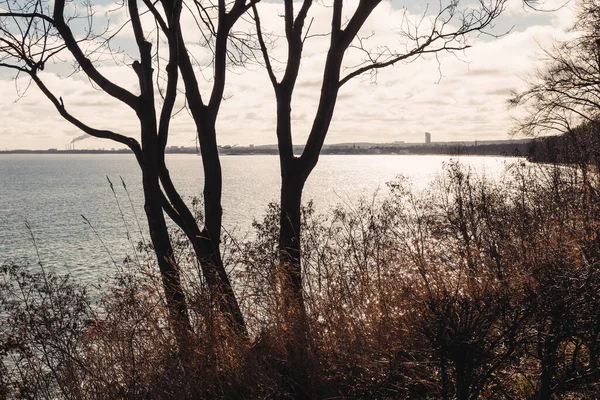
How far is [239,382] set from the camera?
189 inches

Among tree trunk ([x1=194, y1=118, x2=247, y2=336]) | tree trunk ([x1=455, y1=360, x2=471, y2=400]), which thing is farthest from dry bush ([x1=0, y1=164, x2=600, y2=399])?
tree trunk ([x1=194, y1=118, x2=247, y2=336])

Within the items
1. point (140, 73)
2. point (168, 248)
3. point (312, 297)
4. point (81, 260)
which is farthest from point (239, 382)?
point (81, 260)

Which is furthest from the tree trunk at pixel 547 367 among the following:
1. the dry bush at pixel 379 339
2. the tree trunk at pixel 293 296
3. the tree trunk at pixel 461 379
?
the tree trunk at pixel 293 296

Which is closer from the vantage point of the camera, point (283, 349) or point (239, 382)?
point (239, 382)

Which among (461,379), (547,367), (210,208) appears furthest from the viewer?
(210,208)

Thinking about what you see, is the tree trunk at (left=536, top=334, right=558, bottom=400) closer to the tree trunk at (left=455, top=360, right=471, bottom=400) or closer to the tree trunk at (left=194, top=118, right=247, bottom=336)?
the tree trunk at (left=455, top=360, right=471, bottom=400)

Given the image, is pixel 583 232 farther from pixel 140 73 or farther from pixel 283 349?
pixel 140 73

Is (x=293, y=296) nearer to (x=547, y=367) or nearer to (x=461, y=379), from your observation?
(x=461, y=379)

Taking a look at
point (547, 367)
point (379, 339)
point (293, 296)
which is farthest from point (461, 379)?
point (293, 296)

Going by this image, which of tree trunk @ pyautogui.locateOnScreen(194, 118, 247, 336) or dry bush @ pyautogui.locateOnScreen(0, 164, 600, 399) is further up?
tree trunk @ pyautogui.locateOnScreen(194, 118, 247, 336)

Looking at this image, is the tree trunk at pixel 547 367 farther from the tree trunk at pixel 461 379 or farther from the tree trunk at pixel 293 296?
the tree trunk at pixel 293 296

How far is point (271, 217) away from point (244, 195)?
5915 centimetres

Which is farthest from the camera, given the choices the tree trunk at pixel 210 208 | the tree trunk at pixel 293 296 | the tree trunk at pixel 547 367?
the tree trunk at pixel 210 208

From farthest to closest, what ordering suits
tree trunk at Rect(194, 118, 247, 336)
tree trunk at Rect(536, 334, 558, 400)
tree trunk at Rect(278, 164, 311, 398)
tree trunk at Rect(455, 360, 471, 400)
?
tree trunk at Rect(194, 118, 247, 336), tree trunk at Rect(278, 164, 311, 398), tree trunk at Rect(536, 334, 558, 400), tree trunk at Rect(455, 360, 471, 400)
